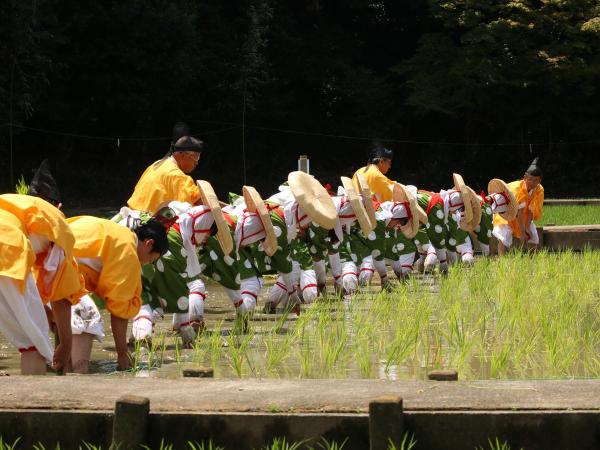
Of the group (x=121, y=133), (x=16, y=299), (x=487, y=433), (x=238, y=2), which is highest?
(x=238, y=2)

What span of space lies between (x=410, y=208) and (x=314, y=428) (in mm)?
7730

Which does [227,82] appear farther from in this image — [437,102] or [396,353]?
[396,353]

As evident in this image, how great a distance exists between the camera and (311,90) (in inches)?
1275

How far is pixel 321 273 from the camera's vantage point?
1146cm

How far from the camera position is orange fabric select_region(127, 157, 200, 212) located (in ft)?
30.4

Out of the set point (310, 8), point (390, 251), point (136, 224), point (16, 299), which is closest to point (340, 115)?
point (310, 8)

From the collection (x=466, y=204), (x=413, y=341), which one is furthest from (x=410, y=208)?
(x=413, y=341)

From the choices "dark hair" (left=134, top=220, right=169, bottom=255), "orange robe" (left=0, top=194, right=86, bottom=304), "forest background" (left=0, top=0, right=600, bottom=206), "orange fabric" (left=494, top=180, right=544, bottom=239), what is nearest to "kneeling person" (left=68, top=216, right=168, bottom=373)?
"dark hair" (left=134, top=220, right=169, bottom=255)

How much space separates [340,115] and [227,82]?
13.4 feet

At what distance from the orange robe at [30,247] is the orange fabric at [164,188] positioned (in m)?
3.06

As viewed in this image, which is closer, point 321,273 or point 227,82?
point 321,273

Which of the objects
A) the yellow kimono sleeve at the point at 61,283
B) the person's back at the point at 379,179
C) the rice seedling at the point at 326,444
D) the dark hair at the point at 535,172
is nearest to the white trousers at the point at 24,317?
the yellow kimono sleeve at the point at 61,283

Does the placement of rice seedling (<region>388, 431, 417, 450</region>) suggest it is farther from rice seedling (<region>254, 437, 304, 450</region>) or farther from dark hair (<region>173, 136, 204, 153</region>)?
dark hair (<region>173, 136, 204, 153</region>)

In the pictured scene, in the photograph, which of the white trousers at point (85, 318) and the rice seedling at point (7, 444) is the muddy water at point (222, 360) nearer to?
the white trousers at point (85, 318)
